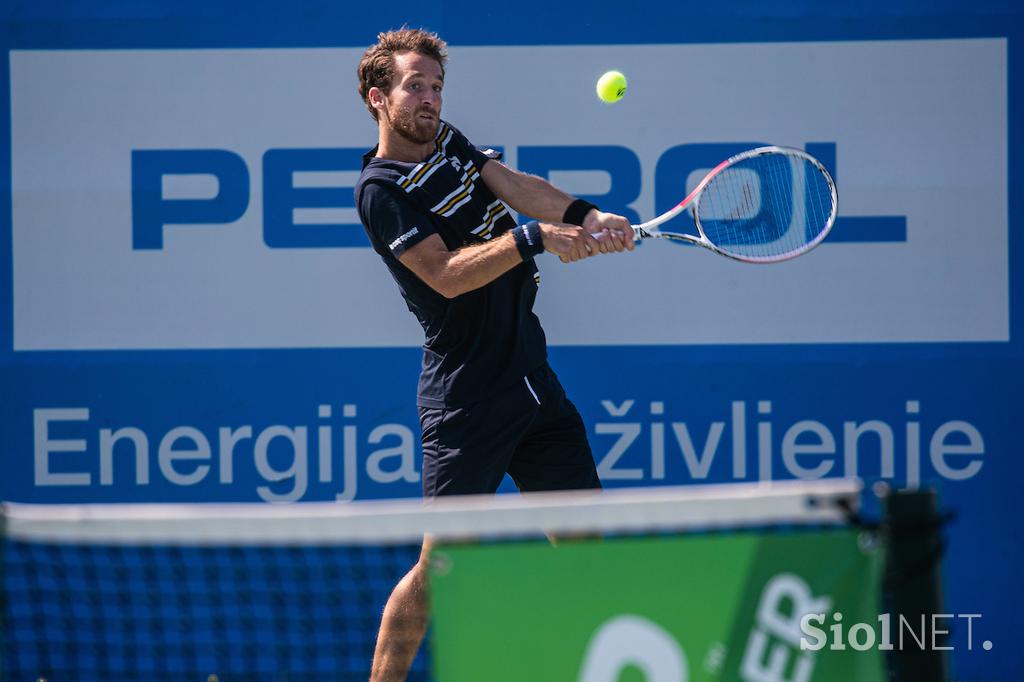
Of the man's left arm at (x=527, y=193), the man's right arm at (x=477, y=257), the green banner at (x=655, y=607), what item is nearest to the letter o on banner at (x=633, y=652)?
the green banner at (x=655, y=607)

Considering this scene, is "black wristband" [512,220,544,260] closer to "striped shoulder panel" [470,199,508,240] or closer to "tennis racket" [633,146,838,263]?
"striped shoulder panel" [470,199,508,240]

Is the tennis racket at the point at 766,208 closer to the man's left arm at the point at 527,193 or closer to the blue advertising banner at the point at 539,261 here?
the man's left arm at the point at 527,193

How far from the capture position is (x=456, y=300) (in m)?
2.92

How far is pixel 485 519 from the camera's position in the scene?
1.79 meters

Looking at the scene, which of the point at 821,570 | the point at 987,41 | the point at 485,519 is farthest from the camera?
the point at 987,41

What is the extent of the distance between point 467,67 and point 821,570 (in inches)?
90.4

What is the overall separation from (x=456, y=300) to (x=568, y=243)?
36cm

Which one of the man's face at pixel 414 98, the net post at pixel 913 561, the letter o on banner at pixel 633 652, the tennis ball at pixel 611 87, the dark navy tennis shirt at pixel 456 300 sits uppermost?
the tennis ball at pixel 611 87

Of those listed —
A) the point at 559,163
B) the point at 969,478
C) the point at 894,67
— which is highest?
the point at 894,67

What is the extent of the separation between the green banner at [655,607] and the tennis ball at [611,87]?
1.83 m

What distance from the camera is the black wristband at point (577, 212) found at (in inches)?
114

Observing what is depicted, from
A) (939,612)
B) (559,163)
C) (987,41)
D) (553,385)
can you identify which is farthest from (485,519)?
(987,41)

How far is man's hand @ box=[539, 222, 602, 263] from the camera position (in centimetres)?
268

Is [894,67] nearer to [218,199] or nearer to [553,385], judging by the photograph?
[553,385]
